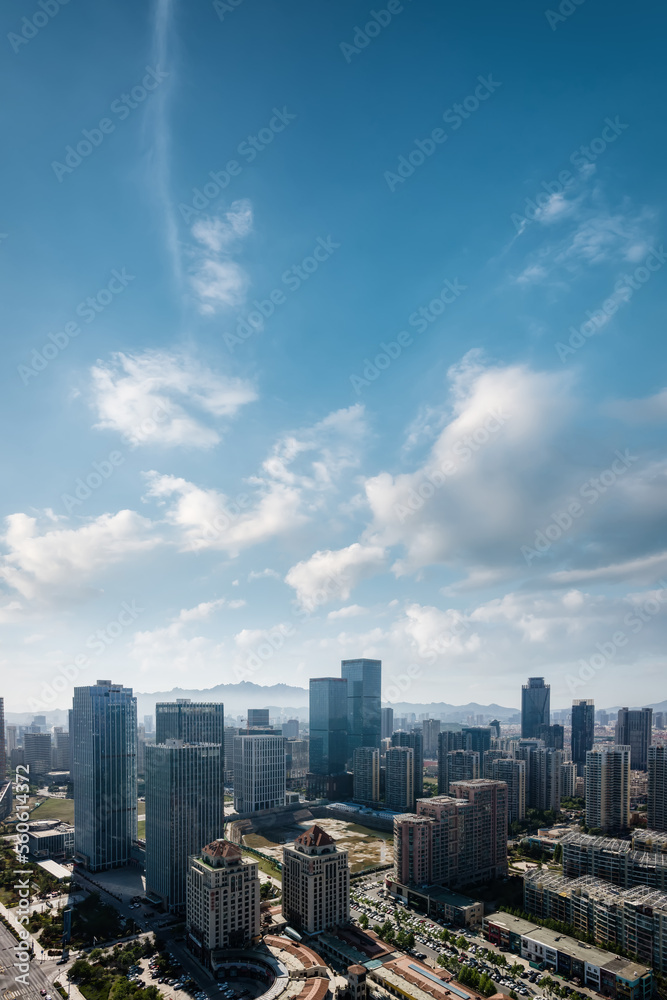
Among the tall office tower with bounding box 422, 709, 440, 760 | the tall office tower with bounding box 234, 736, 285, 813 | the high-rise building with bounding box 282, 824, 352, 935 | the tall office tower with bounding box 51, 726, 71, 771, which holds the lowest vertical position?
the tall office tower with bounding box 422, 709, 440, 760

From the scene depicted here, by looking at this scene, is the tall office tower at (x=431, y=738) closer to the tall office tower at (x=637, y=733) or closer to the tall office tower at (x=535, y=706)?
the tall office tower at (x=535, y=706)

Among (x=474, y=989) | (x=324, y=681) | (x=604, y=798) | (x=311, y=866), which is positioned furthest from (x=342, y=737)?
(x=474, y=989)

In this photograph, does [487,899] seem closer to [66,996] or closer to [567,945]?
[567,945]

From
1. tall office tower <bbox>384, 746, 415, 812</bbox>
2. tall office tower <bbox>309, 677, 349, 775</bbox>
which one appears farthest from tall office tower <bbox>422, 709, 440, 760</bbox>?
tall office tower <bbox>384, 746, 415, 812</bbox>

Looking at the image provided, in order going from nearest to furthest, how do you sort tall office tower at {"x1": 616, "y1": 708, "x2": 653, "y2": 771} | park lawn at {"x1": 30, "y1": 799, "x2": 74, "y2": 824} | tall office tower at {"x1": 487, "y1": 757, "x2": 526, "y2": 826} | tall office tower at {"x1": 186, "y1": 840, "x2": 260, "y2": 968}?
tall office tower at {"x1": 186, "y1": 840, "x2": 260, "y2": 968}, park lawn at {"x1": 30, "y1": 799, "x2": 74, "y2": 824}, tall office tower at {"x1": 487, "y1": 757, "x2": 526, "y2": 826}, tall office tower at {"x1": 616, "y1": 708, "x2": 653, "y2": 771}

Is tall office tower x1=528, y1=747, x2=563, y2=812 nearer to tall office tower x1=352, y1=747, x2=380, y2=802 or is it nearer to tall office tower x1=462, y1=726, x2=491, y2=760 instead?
tall office tower x1=352, y1=747, x2=380, y2=802

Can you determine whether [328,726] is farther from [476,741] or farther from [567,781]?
[567,781]
